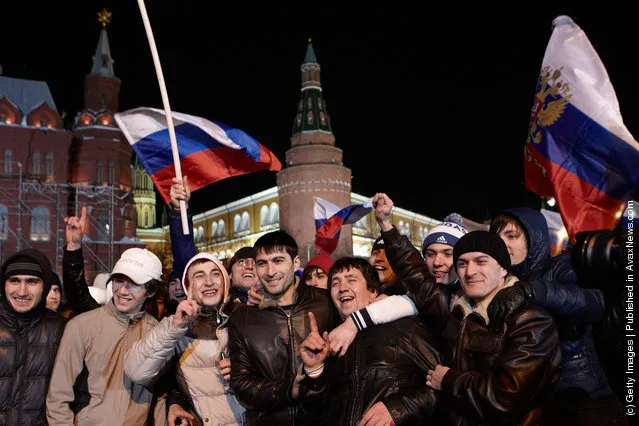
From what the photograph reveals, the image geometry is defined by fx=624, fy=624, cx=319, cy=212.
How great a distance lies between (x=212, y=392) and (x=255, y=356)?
51cm

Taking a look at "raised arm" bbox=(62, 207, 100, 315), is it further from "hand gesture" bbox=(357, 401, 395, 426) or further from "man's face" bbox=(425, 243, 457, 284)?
"hand gesture" bbox=(357, 401, 395, 426)

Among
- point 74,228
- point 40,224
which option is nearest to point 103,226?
point 40,224

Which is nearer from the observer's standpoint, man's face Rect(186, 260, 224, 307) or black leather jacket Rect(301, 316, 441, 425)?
black leather jacket Rect(301, 316, 441, 425)

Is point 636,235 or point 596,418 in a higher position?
point 636,235

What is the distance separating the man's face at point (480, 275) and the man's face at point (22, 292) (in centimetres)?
285

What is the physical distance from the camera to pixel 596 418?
352cm

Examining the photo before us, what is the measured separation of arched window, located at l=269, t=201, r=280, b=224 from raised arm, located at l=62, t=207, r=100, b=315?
56.1 metres

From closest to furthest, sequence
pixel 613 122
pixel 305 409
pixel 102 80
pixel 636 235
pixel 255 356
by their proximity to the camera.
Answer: pixel 636 235 → pixel 305 409 → pixel 255 356 → pixel 613 122 → pixel 102 80

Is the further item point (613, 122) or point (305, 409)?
point (613, 122)

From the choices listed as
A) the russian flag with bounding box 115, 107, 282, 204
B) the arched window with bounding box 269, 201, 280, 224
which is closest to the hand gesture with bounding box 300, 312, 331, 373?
the russian flag with bounding box 115, 107, 282, 204

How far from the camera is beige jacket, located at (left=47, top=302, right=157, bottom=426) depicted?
161 inches

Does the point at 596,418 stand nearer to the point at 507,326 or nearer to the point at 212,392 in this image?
the point at 507,326

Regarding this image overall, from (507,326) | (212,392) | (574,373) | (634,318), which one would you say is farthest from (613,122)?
(212,392)

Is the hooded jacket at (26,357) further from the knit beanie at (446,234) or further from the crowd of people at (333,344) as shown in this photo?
the knit beanie at (446,234)
